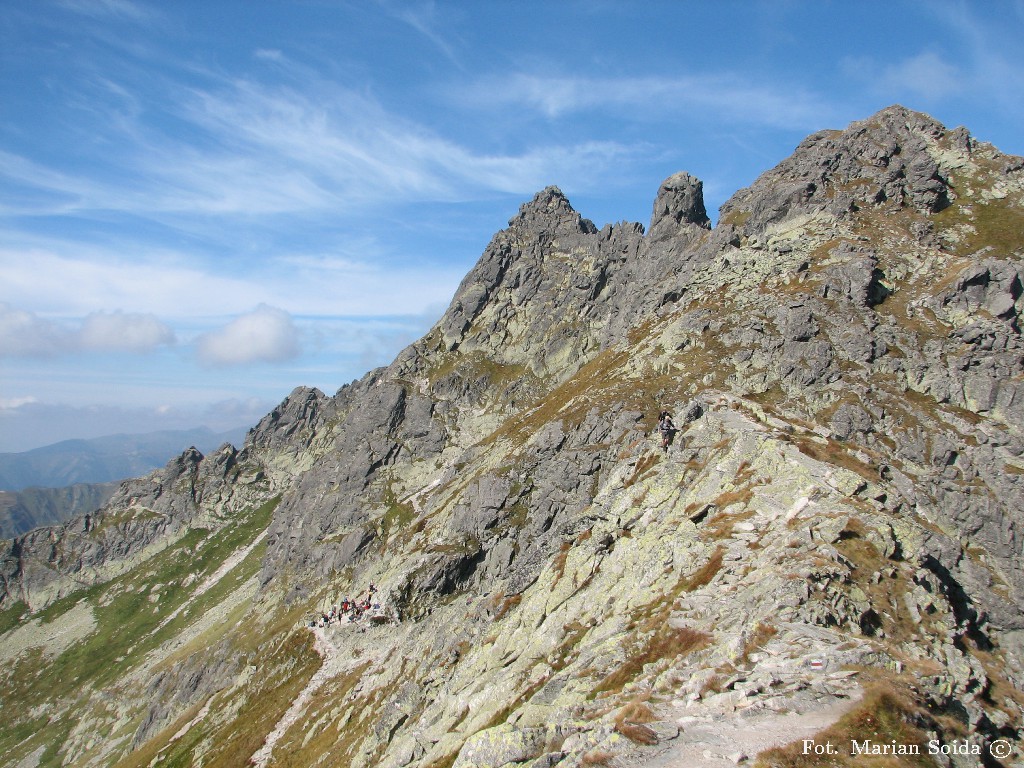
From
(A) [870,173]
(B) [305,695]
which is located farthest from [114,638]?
(A) [870,173]

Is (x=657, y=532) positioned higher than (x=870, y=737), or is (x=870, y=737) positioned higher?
(x=657, y=532)

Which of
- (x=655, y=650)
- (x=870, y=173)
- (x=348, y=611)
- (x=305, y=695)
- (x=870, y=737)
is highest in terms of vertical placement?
(x=870, y=173)

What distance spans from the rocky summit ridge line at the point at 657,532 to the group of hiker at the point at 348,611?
1613 mm

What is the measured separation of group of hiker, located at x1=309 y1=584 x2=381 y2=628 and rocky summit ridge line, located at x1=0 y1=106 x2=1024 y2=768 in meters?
1.61

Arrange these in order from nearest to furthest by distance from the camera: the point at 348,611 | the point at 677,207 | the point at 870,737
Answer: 1. the point at 870,737
2. the point at 348,611
3. the point at 677,207

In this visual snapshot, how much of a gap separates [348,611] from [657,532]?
74567 millimetres

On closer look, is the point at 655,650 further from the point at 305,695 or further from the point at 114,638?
the point at 114,638

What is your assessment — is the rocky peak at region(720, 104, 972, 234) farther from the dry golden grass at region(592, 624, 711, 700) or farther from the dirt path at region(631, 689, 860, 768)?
the dirt path at region(631, 689, 860, 768)

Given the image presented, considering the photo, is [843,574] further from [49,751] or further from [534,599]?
[49,751]

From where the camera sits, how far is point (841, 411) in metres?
72.9

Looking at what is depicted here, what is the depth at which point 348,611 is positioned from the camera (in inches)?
3841

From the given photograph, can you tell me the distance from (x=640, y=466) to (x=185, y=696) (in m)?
119

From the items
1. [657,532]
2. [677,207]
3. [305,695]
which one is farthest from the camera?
[677,207]

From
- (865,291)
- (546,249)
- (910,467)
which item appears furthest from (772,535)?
(546,249)
